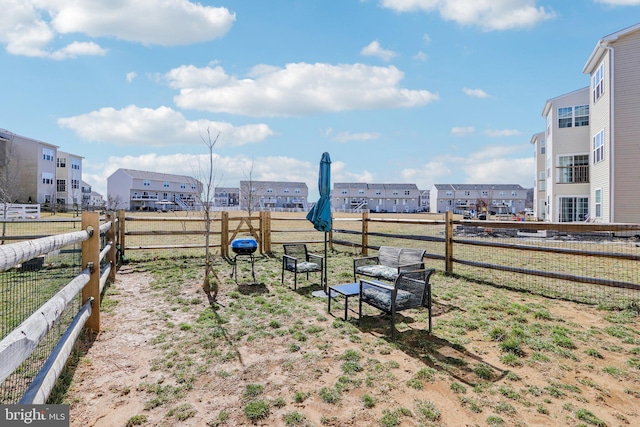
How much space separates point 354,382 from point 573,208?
2397cm

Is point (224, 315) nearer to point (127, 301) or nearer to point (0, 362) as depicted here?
point (127, 301)

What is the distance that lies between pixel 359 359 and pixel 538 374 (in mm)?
1951

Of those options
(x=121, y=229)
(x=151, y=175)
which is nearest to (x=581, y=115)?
(x=121, y=229)

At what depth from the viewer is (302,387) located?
11.0ft

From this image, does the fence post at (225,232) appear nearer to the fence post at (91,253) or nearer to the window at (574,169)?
the fence post at (91,253)

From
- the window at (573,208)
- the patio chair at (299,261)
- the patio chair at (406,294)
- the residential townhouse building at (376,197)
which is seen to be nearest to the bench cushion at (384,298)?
the patio chair at (406,294)

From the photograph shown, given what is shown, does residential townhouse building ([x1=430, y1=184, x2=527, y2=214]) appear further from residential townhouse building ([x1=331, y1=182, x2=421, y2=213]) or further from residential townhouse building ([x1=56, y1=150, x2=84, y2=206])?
residential townhouse building ([x1=56, y1=150, x2=84, y2=206])


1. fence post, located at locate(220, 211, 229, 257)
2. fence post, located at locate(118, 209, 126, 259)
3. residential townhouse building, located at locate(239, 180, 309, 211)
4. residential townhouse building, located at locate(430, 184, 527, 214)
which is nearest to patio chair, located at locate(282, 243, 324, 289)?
fence post, located at locate(220, 211, 229, 257)

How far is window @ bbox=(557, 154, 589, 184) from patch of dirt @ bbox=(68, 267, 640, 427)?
65.4 feet

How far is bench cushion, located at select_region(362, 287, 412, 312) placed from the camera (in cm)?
467

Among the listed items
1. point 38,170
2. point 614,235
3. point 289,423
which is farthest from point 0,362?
point 38,170

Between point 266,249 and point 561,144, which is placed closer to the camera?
point 266,249

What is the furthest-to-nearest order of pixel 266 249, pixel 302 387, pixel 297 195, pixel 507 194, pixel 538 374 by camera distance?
1. pixel 297 195
2. pixel 507 194
3. pixel 266 249
4. pixel 538 374
5. pixel 302 387

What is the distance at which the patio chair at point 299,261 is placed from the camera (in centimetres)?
711
